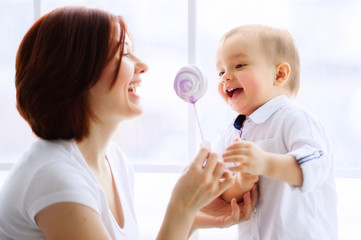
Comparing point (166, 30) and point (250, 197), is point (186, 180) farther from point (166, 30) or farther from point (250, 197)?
point (166, 30)

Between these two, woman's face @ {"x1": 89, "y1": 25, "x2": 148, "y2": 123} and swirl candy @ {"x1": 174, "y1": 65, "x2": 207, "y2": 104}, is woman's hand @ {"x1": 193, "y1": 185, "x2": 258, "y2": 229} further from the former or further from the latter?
woman's face @ {"x1": 89, "y1": 25, "x2": 148, "y2": 123}

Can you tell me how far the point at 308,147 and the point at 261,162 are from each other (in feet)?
0.68

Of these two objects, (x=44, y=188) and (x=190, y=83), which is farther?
(x=190, y=83)

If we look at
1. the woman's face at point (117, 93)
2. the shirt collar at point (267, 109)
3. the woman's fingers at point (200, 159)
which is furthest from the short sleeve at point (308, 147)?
the woman's face at point (117, 93)

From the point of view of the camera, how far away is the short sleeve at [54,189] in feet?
3.72

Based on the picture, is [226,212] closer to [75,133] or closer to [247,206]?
[247,206]

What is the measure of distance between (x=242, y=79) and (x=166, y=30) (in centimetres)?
137

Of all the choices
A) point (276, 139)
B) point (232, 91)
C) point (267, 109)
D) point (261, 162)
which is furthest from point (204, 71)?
point (261, 162)

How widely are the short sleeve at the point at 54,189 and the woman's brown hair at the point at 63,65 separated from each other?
7.7 inches

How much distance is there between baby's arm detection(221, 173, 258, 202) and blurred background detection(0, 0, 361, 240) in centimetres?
95

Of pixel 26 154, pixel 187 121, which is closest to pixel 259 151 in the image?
pixel 26 154

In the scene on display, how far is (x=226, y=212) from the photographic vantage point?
5.50ft

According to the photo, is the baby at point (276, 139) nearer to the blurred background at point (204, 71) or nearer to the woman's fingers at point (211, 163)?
the woman's fingers at point (211, 163)

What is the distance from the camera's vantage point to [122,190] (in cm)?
162
